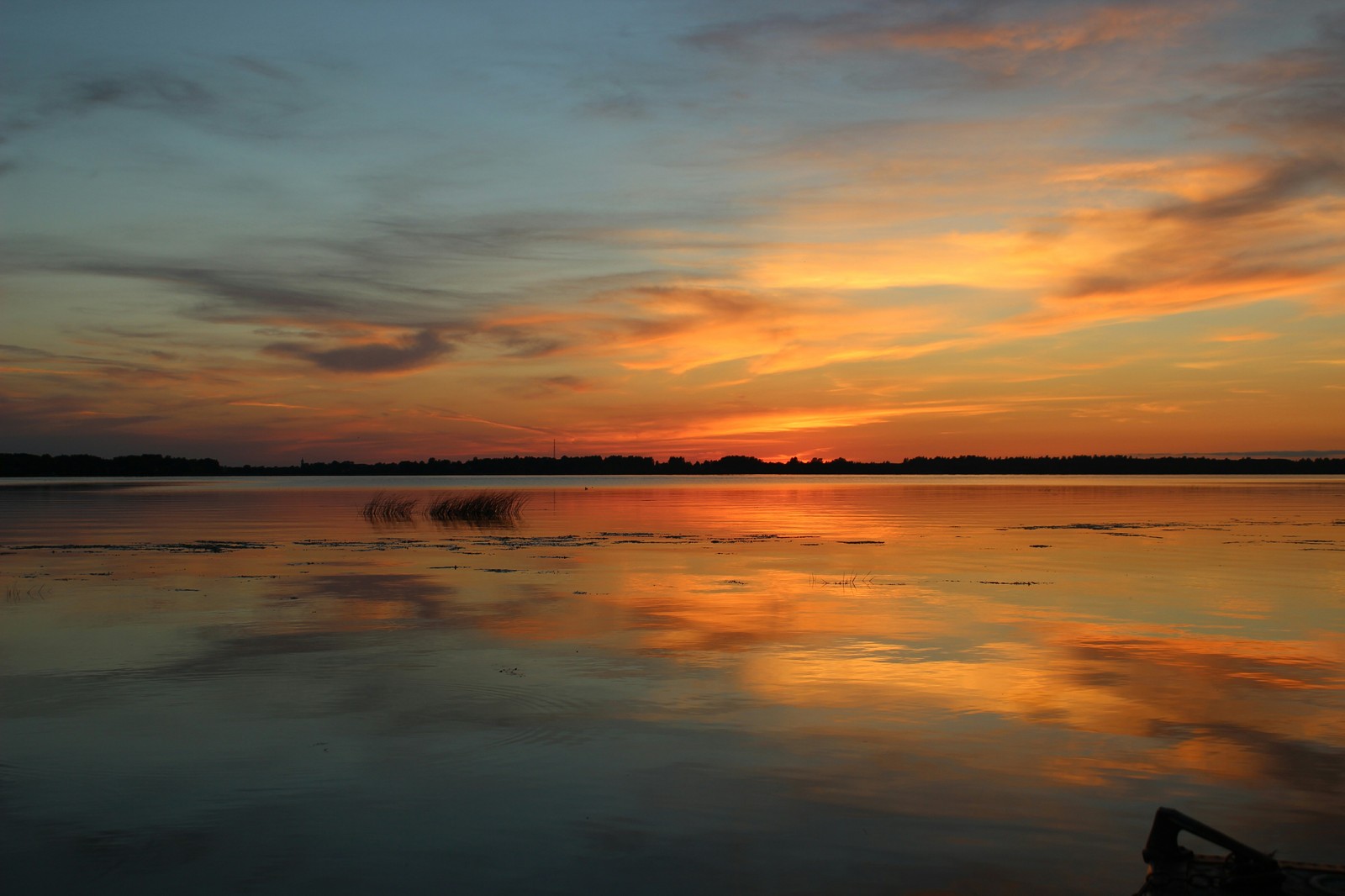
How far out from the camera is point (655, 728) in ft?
33.9

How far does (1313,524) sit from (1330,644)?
96.7 ft

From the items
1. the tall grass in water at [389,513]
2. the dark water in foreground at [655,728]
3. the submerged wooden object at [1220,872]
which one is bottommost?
the dark water in foreground at [655,728]

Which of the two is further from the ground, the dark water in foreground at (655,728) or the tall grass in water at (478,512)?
the tall grass in water at (478,512)

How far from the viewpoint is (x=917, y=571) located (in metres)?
24.2

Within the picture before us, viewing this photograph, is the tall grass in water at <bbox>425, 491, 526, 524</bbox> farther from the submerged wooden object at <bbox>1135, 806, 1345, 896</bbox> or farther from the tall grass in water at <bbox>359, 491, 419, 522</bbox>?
the submerged wooden object at <bbox>1135, 806, 1345, 896</bbox>

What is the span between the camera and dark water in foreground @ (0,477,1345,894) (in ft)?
23.3

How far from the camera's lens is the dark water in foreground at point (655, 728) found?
7090 mm

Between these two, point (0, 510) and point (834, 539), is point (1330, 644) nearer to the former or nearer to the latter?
point (834, 539)

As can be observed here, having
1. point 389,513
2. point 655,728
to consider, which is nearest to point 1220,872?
point 655,728

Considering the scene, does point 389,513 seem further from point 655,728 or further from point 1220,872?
point 1220,872

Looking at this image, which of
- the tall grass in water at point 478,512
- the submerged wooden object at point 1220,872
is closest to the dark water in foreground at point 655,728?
the submerged wooden object at point 1220,872

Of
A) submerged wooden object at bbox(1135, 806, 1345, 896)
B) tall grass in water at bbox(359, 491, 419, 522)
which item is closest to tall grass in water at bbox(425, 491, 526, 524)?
tall grass in water at bbox(359, 491, 419, 522)

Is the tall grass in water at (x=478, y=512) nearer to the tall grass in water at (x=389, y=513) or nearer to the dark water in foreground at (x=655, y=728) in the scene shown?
the tall grass in water at (x=389, y=513)

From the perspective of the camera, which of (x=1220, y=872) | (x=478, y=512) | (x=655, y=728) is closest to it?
(x=1220, y=872)
